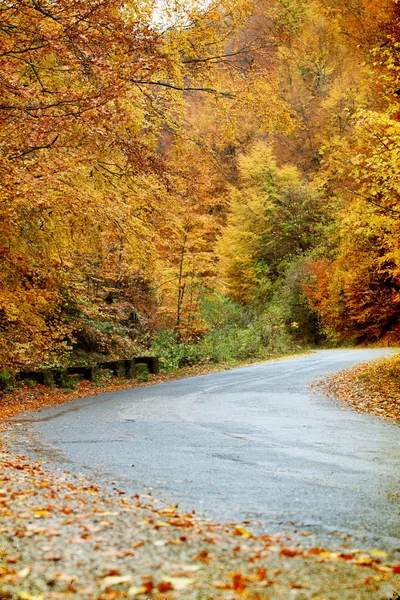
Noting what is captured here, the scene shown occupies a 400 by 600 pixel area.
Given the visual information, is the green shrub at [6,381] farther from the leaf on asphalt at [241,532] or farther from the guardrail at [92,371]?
the leaf on asphalt at [241,532]

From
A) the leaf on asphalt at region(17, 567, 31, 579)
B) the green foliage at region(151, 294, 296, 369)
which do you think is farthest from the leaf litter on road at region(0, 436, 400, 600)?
the green foliage at region(151, 294, 296, 369)

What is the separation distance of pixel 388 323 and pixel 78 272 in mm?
17409

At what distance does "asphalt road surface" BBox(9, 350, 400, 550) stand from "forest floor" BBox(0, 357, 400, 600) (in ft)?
1.25

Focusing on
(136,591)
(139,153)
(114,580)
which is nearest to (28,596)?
(114,580)

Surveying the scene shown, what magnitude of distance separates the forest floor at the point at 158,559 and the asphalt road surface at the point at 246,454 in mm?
381

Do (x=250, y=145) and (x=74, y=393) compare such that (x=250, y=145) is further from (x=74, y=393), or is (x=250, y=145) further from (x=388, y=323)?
(x=74, y=393)

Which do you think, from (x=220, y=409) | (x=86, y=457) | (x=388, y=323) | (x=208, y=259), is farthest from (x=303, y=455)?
(x=388, y=323)

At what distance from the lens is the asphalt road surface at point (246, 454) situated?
180 inches

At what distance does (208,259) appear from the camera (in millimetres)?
24734

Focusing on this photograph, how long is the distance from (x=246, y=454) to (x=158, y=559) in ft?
12.2

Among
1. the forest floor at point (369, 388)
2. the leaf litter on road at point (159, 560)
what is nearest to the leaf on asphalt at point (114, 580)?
the leaf litter on road at point (159, 560)

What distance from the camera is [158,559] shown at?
11.3ft

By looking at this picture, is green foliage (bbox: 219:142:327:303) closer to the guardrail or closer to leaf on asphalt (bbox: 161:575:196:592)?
the guardrail

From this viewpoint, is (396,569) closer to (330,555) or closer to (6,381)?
(330,555)
